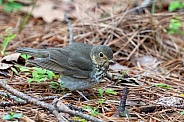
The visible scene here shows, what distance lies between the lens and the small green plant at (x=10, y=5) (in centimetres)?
620

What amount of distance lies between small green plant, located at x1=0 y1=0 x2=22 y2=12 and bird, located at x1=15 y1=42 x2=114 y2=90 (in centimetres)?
268

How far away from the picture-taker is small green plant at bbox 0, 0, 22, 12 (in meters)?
6.20

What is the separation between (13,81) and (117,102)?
94 cm

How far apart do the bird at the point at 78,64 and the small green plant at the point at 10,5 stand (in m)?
2.68

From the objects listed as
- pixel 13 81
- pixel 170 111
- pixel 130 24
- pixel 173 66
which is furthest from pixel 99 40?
pixel 170 111

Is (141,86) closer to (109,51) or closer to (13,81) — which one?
(109,51)

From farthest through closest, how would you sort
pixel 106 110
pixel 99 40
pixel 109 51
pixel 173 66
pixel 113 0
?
pixel 113 0
pixel 99 40
pixel 173 66
pixel 109 51
pixel 106 110

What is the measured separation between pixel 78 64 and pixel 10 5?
119 inches

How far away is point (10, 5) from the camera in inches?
247

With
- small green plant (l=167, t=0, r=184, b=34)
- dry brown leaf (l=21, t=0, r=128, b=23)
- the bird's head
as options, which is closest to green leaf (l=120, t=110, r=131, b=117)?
the bird's head

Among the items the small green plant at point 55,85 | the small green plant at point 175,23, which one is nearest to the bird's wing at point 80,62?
the small green plant at point 55,85

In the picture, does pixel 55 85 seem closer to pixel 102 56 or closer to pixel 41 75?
pixel 41 75

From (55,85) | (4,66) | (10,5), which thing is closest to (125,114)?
(55,85)

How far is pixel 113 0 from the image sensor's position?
22.6 feet
